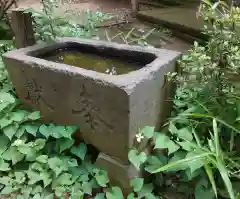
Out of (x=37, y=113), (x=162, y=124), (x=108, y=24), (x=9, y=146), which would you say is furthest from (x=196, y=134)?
(x=108, y=24)

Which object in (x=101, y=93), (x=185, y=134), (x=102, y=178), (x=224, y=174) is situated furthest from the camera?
(x=102, y=178)

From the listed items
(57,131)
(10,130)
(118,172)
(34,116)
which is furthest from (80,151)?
(10,130)

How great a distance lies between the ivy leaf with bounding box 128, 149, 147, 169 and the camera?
5.81 ft

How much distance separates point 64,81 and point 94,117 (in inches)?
13.7

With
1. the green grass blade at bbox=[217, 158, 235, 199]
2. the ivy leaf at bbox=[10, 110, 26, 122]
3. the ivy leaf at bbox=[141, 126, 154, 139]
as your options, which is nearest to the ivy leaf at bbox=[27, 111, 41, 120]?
the ivy leaf at bbox=[10, 110, 26, 122]

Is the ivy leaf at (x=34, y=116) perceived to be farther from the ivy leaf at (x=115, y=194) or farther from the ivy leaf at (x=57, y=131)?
the ivy leaf at (x=115, y=194)

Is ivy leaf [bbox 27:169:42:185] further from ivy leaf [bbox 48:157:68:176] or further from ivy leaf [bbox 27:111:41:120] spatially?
ivy leaf [bbox 27:111:41:120]

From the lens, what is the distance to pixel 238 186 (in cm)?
173

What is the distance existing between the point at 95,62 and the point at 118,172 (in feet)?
3.16

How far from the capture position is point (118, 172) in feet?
6.45

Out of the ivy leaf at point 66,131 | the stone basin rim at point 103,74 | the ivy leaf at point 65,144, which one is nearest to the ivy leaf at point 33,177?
the ivy leaf at point 65,144

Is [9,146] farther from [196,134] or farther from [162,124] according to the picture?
[196,134]

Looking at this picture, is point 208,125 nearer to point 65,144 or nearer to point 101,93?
point 101,93

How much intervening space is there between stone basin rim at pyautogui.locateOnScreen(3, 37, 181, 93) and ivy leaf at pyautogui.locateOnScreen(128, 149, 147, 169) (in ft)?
1.53
